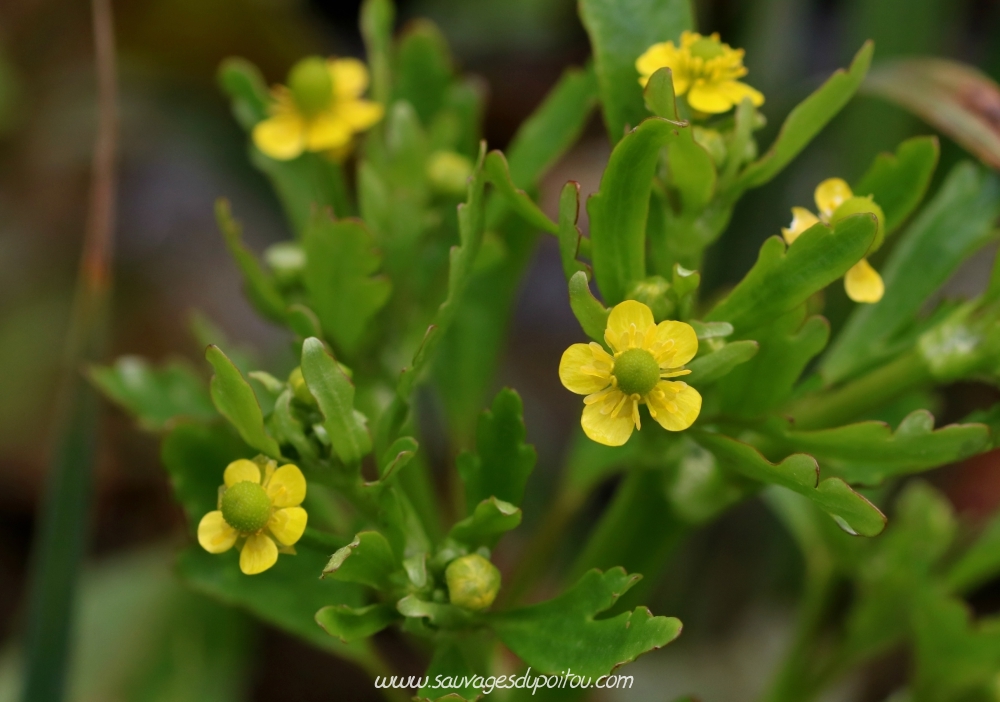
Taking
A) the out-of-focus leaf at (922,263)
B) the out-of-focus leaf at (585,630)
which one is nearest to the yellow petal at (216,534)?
the out-of-focus leaf at (585,630)

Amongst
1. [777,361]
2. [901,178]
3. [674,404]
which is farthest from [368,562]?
[901,178]

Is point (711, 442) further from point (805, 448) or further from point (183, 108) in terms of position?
point (183, 108)

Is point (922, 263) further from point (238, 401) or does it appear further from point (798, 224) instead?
point (238, 401)

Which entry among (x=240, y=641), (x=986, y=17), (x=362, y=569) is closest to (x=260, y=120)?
(x=362, y=569)

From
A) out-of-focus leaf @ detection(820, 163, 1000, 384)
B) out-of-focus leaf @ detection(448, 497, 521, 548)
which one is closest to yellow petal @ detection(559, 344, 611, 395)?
out-of-focus leaf @ detection(448, 497, 521, 548)

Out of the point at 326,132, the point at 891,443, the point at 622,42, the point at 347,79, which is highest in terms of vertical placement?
the point at 347,79

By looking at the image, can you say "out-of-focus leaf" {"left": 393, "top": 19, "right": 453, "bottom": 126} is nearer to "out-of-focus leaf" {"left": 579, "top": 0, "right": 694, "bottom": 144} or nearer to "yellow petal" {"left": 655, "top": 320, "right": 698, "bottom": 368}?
"out-of-focus leaf" {"left": 579, "top": 0, "right": 694, "bottom": 144}
